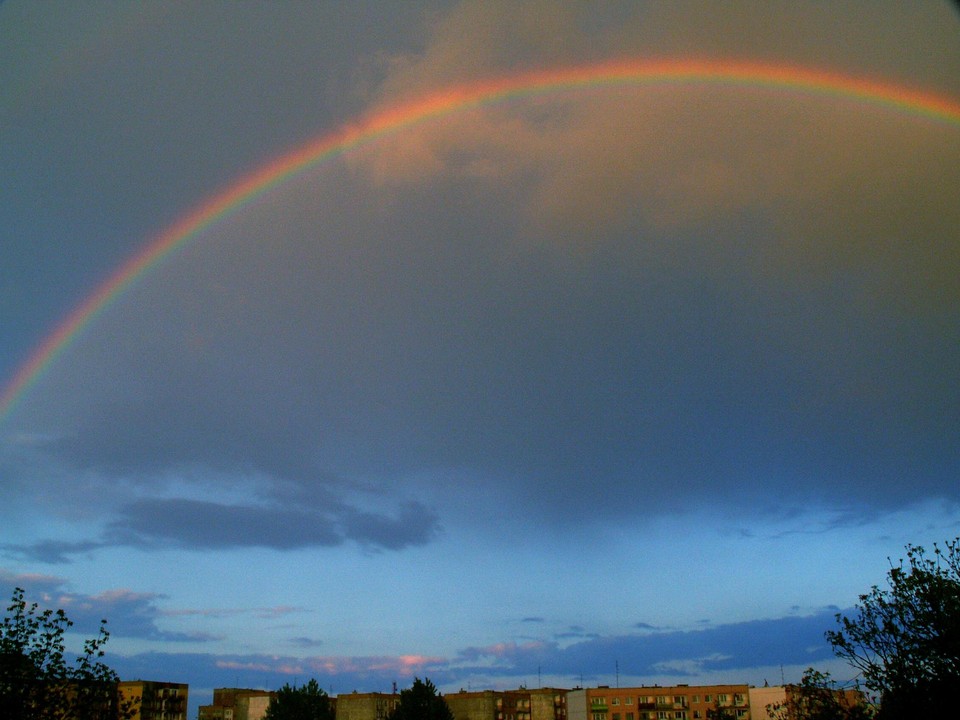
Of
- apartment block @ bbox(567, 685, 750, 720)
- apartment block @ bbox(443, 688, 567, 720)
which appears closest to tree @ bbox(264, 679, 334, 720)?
apartment block @ bbox(443, 688, 567, 720)

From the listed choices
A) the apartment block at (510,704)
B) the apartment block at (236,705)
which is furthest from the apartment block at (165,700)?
the apartment block at (510,704)

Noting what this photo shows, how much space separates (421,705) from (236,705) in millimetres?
55714

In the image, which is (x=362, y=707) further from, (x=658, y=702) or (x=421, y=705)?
(x=658, y=702)

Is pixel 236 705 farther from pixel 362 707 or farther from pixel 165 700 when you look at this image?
pixel 362 707

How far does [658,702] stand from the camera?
15725 cm

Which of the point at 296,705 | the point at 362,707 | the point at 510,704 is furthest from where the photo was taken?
the point at 510,704

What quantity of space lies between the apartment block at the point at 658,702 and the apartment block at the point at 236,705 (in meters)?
60.9

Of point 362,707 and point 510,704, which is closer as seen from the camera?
point 362,707

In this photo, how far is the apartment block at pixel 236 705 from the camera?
154 metres

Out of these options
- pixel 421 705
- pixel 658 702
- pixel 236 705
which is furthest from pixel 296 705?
pixel 658 702

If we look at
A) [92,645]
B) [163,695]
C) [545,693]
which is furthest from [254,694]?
[92,645]

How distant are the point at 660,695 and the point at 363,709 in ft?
182

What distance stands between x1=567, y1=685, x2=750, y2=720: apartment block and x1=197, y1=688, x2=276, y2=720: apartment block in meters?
60.9

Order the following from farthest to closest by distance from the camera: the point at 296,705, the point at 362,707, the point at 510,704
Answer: the point at 510,704
the point at 362,707
the point at 296,705
